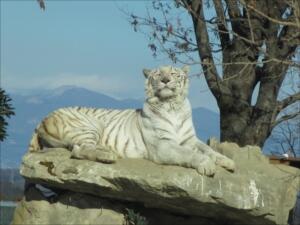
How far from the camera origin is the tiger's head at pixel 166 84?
391 inches

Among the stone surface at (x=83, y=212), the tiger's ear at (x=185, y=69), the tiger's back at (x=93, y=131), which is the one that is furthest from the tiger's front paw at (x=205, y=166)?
the tiger's ear at (x=185, y=69)

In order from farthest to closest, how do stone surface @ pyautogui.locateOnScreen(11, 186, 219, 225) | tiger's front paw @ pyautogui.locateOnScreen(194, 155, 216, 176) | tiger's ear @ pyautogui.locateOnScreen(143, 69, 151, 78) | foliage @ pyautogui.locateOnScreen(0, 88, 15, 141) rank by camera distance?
foliage @ pyautogui.locateOnScreen(0, 88, 15, 141) < tiger's ear @ pyautogui.locateOnScreen(143, 69, 151, 78) < stone surface @ pyautogui.locateOnScreen(11, 186, 219, 225) < tiger's front paw @ pyautogui.locateOnScreen(194, 155, 216, 176)

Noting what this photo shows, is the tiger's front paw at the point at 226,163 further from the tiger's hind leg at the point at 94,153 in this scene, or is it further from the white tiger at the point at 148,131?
the tiger's hind leg at the point at 94,153

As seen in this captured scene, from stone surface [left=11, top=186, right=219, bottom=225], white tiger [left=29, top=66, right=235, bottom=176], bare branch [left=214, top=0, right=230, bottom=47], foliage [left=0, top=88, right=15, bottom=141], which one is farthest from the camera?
bare branch [left=214, top=0, right=230, bottom=47]

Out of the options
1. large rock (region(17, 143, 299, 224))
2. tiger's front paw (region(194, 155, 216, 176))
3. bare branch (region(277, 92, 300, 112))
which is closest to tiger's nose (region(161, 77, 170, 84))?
large rock (region(17, 143, 299, 224))

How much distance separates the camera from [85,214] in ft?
32.3

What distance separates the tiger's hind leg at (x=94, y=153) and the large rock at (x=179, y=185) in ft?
0.23

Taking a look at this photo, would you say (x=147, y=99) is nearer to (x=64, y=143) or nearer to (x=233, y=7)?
(x=64, y=143)

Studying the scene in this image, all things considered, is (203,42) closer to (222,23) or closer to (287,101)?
(222,23)

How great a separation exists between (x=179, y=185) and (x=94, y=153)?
1075mm

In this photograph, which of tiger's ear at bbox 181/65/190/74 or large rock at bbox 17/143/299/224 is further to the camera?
tiger's ear at bbox 181/65/190/74

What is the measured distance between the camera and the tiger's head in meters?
9.93

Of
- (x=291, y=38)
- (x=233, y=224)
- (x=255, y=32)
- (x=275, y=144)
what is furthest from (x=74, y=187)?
(x=275, y=144)

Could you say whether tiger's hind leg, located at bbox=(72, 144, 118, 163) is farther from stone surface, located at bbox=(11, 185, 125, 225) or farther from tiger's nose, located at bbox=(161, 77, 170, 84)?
tiger's nose, located at bbox=(161, 77, 170, 84)
